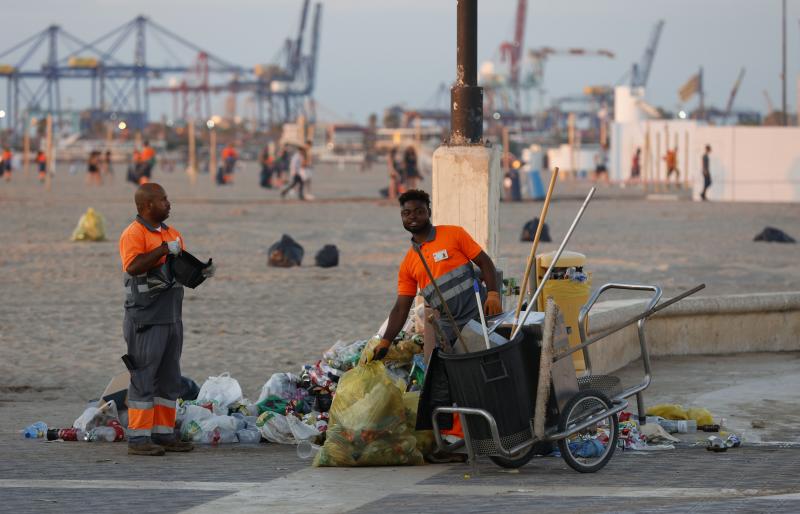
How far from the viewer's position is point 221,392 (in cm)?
897

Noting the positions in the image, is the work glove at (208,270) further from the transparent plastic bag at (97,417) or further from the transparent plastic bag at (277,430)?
the transparent plastic bag at (97,417)

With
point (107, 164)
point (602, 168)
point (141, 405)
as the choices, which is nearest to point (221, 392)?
point (141, 405)

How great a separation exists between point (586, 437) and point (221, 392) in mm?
2426

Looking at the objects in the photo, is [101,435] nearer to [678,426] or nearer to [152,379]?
[152,379]

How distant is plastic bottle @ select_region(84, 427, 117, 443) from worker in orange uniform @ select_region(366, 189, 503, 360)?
1684mm

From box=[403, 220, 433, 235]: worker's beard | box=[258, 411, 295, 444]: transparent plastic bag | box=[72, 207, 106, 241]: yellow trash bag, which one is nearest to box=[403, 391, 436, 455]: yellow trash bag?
box=[258, 411, 295, 444]: transparent plastic bag

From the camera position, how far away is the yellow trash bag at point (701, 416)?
8570 millimetres

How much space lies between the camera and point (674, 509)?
6.19 metres

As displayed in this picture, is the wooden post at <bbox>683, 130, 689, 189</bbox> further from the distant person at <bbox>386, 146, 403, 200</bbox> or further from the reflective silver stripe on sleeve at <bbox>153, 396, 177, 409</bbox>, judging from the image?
the reflective silver stripe on sleeve at <bbox>153, 396, 177, 409</bbox>

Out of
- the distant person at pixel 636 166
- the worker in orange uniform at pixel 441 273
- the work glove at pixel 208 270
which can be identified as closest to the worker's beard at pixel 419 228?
the worker in orange uniform at pixel 441 273

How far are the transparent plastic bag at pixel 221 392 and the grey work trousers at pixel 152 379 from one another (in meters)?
0.83

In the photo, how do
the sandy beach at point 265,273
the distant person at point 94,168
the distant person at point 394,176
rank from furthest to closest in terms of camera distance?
the distant person at point 94,168 → the distant person at point 394,176 → the sandy beach at point 265,273

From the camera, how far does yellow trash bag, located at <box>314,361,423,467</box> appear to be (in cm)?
750

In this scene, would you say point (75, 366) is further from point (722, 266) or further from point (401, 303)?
point (722, 266)
